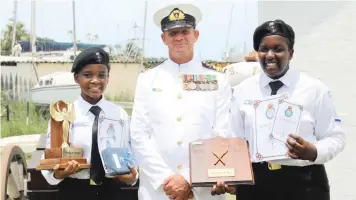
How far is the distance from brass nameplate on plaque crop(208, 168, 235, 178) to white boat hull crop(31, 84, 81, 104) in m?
13.0

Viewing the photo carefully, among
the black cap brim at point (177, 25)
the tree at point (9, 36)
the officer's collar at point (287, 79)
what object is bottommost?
the officer's collar at point (287, 79)

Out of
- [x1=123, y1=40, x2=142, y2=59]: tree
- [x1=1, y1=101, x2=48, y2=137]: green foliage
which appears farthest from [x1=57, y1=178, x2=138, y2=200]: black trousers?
[x1=123, y1=40, x2=142, y2=59]: tree

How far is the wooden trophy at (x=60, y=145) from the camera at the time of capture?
Answer: 262cm

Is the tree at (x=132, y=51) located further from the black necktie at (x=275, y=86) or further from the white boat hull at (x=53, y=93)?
the black necktie at (x=275, y=86)

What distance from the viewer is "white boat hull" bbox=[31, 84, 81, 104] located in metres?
15.3

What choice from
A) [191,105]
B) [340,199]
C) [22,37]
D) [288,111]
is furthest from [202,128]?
[22,37]

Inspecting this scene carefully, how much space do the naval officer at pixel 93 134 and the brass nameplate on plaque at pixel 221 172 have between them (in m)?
0.48

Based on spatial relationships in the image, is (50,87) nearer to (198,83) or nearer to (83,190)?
(83,190)

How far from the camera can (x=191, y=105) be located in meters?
2.83

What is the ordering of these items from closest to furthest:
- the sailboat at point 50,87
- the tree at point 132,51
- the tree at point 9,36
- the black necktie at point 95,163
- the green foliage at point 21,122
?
the black necktie at point 95,163, the green foliage at point 21,122, the sailboat at point 50,87, the tree at point 132,51, the tree at point 9,36

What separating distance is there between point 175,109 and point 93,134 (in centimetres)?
47

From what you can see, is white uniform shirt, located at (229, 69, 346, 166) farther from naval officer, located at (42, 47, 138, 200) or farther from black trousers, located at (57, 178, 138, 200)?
black trousers, located at (57, 178, 138, 200)

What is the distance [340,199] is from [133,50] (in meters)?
15.4

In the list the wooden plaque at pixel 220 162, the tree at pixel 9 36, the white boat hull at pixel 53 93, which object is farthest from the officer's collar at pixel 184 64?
the tree at pixel 9 36
